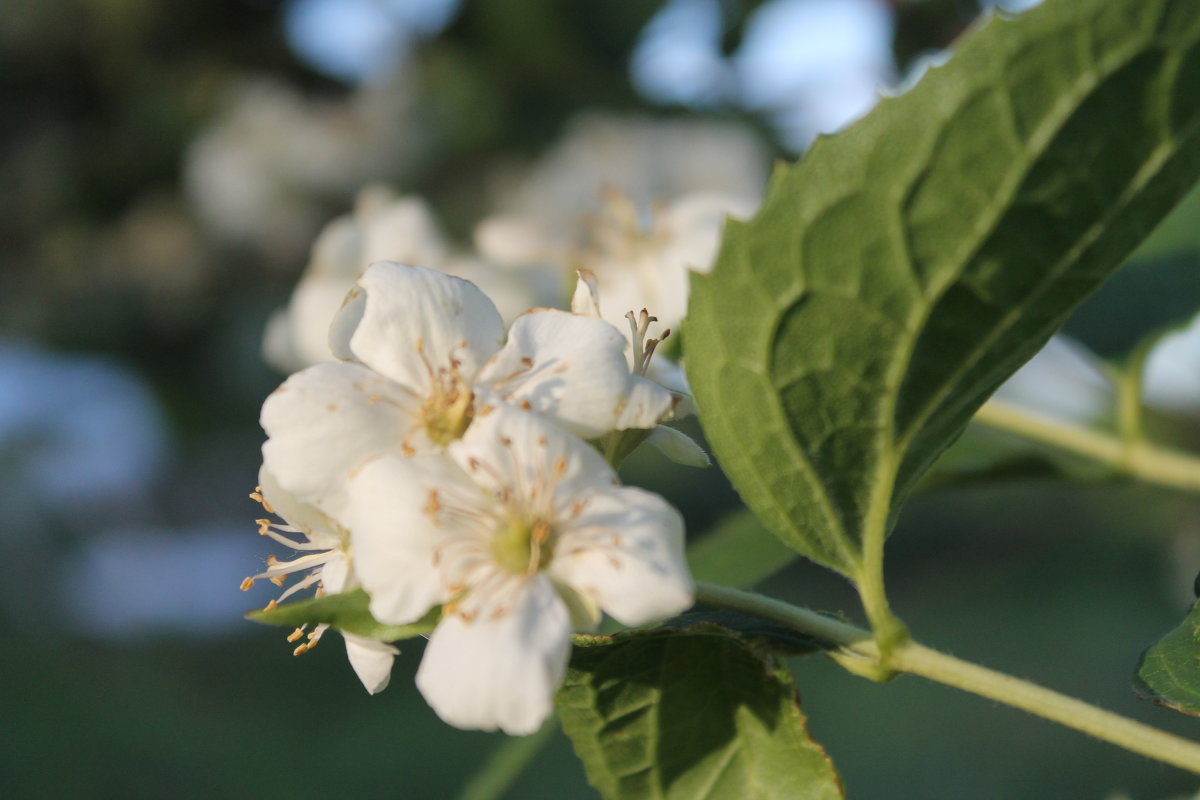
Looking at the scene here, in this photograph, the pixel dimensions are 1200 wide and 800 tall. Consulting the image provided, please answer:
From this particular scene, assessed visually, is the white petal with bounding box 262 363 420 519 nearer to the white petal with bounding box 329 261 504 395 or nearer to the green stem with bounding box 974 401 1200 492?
the white petal with bounding box 329 261 504 395

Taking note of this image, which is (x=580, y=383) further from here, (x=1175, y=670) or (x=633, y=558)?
(x=1175, y=670)

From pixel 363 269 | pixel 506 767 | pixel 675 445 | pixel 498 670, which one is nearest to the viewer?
pixel 498 670

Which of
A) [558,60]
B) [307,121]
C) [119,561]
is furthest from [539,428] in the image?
[119,561]

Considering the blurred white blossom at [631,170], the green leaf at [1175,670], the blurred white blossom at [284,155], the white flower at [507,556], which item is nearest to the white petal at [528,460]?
the white flower at [507,556]

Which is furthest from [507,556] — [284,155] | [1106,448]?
[284,155]

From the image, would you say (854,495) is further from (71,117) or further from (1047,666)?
(1047,666)

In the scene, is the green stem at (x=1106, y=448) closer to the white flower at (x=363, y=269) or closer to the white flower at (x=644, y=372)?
the white flower at (x=644, y=372)

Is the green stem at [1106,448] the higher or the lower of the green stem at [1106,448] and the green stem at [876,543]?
the lower

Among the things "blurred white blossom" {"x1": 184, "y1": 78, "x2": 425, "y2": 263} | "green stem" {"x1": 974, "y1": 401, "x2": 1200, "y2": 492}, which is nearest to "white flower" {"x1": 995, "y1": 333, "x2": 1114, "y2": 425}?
"green stem" {"x1": 974, "y1": 401, "x2": 1200, "y2": 492}
